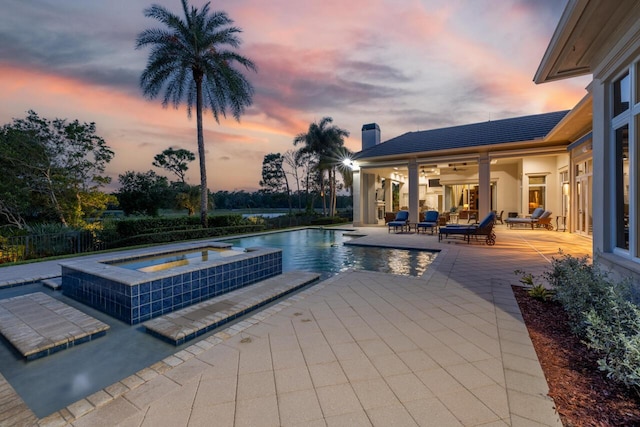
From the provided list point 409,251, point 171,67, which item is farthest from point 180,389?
point 171,67

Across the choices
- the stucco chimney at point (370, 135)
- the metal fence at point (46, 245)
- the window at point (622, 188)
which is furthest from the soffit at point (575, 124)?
the metal fence at point (46, 245)

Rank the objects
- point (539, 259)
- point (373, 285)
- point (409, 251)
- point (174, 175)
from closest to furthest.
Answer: point (373, 285) → point (539, 259) → point (409, 251) → point (174, 175)

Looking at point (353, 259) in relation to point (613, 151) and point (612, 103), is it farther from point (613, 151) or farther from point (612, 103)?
point (612, 103)

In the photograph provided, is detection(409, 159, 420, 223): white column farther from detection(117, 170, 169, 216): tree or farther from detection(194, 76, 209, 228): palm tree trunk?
detection(117, 170, 169, 216): tree

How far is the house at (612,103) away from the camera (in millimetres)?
3764

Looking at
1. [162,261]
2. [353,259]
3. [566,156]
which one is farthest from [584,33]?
[566,156]

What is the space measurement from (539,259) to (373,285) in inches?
205

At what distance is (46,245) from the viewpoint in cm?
941

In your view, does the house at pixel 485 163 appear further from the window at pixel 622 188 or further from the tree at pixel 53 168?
the tree at pixel 53 168

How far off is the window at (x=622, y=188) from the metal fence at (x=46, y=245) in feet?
47.3

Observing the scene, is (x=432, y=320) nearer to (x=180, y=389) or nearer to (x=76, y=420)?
(x=180, y=389)

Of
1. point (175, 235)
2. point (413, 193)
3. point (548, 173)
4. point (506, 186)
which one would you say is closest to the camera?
point (175, 235)

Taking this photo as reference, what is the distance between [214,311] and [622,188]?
6.57m

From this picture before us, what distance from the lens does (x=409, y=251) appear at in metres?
9.52
